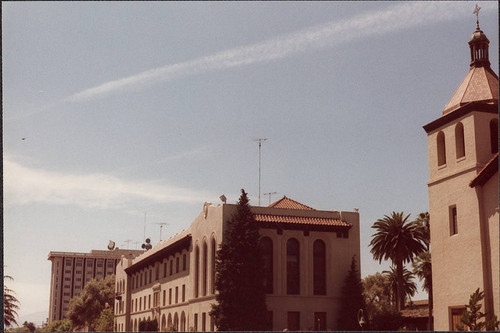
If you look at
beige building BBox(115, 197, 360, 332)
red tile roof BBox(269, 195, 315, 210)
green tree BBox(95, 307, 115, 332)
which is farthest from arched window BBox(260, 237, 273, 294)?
green tree BBox(95, 307, 115, 332)

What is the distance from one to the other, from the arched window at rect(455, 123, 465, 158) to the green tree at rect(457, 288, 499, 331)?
353 inches

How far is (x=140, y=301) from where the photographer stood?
293 ft

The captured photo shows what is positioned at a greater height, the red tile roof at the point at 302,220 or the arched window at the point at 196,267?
the red tile roof at the point at 302,220

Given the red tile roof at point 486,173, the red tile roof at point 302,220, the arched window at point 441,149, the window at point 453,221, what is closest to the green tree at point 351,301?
the red tile roof at point 302,220

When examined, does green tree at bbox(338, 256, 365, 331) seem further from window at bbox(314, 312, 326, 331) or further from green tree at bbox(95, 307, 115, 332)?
green tree at bbox(95, 307, 115, 332)

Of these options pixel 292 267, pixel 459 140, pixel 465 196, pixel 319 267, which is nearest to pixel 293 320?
pixel 292 267

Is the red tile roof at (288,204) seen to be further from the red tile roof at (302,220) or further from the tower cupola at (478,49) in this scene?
the tower cupola at (478,49)

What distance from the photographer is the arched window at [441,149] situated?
1626 inches

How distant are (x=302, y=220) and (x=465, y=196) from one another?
21.8m

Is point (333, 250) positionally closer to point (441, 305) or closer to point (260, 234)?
point (260, 234)

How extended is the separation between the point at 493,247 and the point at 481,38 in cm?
1527

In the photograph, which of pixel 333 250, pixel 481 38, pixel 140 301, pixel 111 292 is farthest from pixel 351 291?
pixel 111 292

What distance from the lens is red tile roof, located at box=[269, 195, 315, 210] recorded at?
62.3 meters

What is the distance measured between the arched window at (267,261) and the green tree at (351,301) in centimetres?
666
